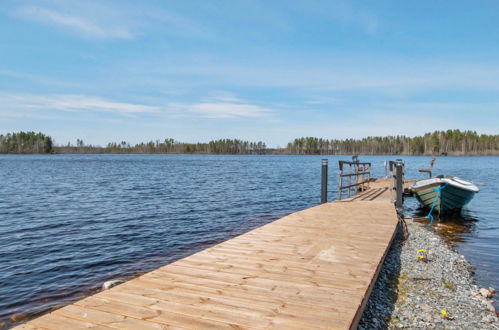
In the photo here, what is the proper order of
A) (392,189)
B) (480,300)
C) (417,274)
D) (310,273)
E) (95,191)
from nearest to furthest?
(310,273) < (480,300) < (417,274) < (392,189) < (95,191)

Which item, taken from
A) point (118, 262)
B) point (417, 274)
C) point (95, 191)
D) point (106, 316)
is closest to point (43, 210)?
point (95, 191)

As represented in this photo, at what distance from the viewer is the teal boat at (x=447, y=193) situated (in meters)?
14.0

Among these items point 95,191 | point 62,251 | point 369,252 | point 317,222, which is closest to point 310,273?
point 369,252

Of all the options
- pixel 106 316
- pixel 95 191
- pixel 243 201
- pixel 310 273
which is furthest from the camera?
pixel 95 191

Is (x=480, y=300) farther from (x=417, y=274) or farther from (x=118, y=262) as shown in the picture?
(x=118, y=262)

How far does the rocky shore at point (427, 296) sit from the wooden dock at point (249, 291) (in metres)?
0.64

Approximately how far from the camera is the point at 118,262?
886 centimetres

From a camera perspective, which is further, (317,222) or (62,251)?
(62,251)

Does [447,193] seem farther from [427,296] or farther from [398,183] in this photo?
[427,296]

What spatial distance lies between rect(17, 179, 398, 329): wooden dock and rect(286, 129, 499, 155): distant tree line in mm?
152741

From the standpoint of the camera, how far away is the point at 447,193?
1418cm

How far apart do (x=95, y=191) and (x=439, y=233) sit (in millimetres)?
22603

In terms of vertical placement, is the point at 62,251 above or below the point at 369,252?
below

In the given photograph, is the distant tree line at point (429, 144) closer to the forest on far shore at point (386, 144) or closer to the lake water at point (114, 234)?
the forest on far shore at point (386, 144)
